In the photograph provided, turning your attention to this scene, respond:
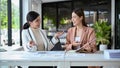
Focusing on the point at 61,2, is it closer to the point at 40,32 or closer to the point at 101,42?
the point at 101,42

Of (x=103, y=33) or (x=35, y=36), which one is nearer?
(x=35, y=36)

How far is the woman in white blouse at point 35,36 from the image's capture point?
2772mm

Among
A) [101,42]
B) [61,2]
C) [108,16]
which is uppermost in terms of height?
[61,2]

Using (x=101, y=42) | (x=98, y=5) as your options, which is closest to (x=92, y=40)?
(x=101, y=42)

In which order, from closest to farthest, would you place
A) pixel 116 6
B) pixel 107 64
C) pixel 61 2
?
pixel 107 64 → pixel 116 6 → pixel 61 2

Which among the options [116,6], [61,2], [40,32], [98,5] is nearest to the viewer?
[40,32]

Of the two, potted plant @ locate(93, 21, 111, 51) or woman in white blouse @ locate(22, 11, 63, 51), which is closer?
woman in white blouse @ locate(22, 11, 63, 51)

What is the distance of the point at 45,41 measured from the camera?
2.93 meters

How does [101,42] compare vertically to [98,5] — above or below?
below

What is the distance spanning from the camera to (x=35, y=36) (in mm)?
2893

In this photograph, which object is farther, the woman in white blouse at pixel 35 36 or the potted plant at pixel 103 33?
the potted plant at pixel 103 33

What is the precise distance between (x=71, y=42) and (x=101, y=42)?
6.53 metres

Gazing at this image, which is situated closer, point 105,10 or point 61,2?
point 105,10

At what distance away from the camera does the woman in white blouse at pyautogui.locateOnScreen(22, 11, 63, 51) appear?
2772 mm
